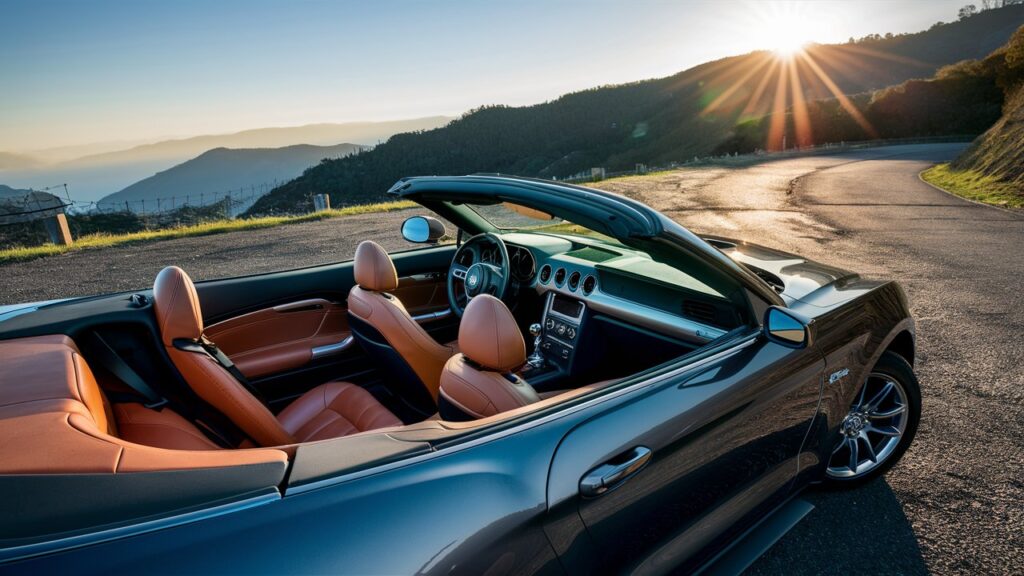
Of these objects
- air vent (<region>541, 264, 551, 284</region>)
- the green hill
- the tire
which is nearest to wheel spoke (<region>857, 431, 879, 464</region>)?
the tire

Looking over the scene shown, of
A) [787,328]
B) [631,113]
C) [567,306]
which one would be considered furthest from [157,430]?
[631,113]

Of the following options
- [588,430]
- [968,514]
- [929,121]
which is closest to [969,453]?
[968,514]

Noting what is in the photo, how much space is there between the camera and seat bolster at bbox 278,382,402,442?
2.69 meters

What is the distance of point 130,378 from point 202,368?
1.39 ft

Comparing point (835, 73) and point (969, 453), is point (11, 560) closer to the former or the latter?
point (969, 453)

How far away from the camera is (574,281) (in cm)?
338

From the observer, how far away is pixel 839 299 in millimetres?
2533

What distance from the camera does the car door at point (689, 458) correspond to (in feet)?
4.93

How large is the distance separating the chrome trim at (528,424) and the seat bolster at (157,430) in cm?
107

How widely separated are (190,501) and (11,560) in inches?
10.7

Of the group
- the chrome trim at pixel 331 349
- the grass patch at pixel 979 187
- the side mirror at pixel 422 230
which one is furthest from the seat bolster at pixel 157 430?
the grass patch at pixel 979 187

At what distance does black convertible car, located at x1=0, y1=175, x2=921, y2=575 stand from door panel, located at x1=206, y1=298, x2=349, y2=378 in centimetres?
1

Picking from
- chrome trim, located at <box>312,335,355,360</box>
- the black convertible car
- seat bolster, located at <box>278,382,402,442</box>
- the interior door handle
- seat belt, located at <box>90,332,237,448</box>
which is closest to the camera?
the black convertible car

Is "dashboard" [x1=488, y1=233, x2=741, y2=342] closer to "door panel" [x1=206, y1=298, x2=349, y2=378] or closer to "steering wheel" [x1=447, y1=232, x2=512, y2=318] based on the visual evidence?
"steering wheel" [x1=447, y1=232, x2=512, y2=318]
